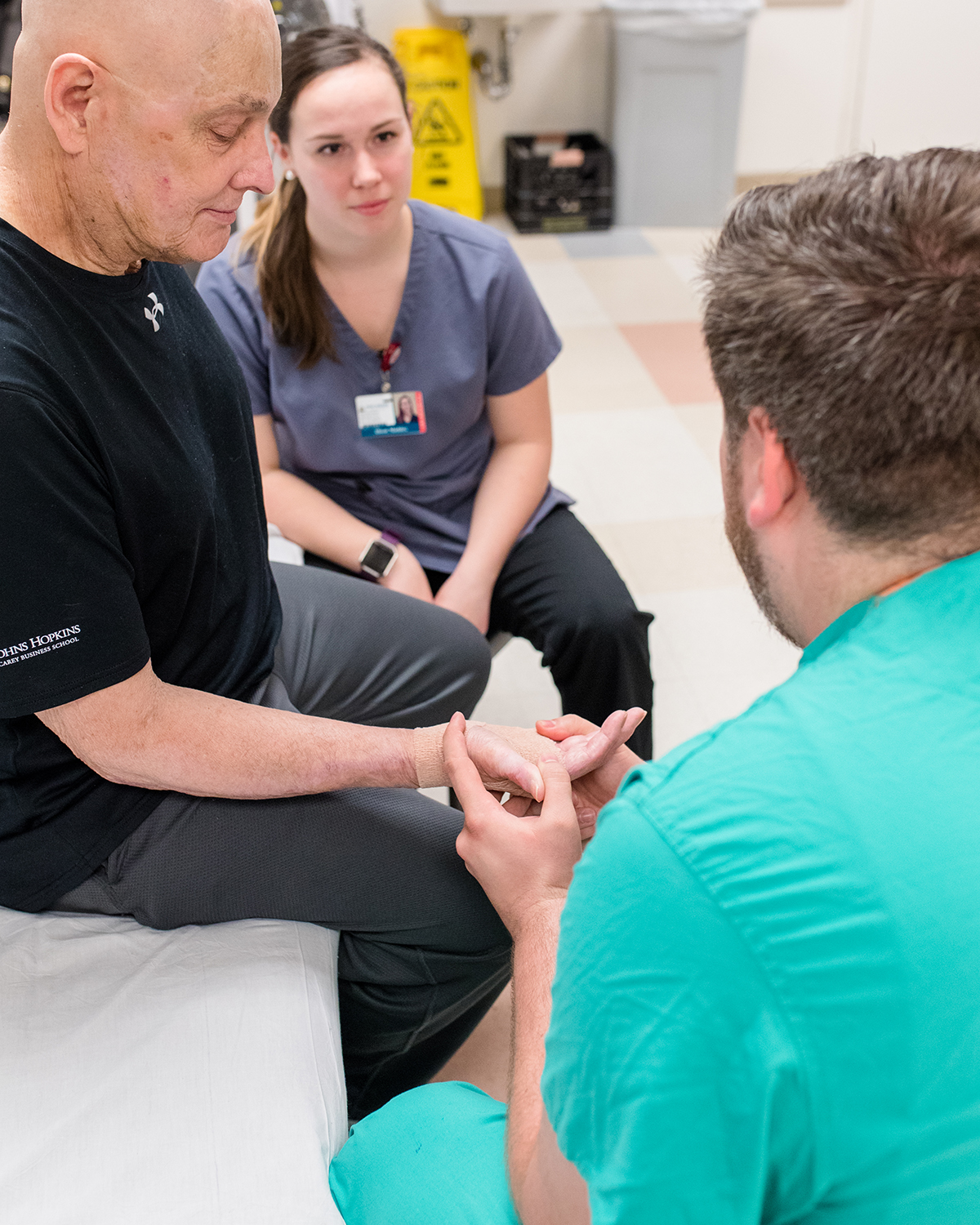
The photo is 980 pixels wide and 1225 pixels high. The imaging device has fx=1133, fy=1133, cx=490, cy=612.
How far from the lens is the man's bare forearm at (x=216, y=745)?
45.9 inches

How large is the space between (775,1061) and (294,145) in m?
1.66

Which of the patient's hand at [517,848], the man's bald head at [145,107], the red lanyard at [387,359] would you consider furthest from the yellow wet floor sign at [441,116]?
the patient's hand at [517,848]

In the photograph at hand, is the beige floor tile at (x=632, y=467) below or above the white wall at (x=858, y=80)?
below

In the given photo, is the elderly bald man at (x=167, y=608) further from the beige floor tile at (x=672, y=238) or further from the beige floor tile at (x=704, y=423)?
the beige floor tile at (x=672, y=238)

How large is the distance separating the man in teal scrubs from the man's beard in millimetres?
30

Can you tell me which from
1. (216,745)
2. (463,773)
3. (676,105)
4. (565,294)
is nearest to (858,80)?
(676,105)

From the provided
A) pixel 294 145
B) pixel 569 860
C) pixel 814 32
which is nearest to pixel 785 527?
pixel 569 860

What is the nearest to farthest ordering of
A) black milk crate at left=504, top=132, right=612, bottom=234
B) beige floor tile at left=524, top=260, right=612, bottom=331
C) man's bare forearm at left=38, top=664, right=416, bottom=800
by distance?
man's bare forearm at left=38, top=664, right=416, bottom=800 → beige floor tile at left=524, top=260, right=612, bottom=331 → black milk crate at left=504, top=132, right=612, bottom=234

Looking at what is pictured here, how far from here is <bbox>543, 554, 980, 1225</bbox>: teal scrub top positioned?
0.64 m

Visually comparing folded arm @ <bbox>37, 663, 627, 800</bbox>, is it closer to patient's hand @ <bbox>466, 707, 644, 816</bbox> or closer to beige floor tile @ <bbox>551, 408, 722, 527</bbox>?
patient's hand @ <bbox>466, 707, 644, 816</bbox>

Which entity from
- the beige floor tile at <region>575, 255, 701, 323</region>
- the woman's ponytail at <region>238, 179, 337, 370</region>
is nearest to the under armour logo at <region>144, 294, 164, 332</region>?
the woman's ponytail at <region>238, 179, 337, 370</region>

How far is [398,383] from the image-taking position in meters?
1.91

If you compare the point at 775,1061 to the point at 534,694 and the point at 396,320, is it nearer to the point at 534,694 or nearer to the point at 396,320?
the point at 396,320

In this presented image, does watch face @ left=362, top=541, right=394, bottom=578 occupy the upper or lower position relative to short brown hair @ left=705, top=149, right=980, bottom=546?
lower
